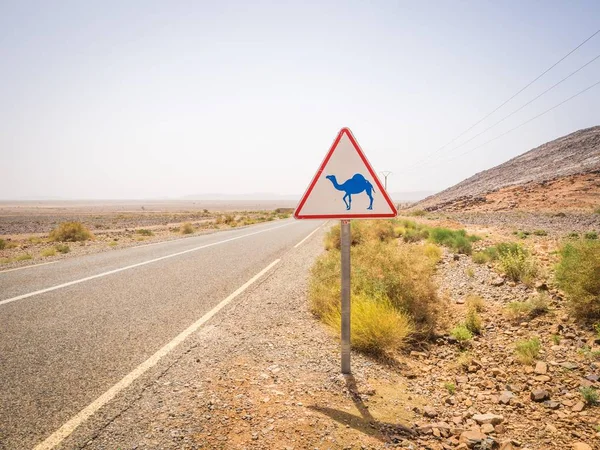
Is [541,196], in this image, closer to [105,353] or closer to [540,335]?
[540,335]

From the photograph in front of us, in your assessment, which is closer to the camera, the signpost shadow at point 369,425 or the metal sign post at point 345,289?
the signpost shadow at point 369,425

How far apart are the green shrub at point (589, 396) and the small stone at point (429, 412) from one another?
1.28 m

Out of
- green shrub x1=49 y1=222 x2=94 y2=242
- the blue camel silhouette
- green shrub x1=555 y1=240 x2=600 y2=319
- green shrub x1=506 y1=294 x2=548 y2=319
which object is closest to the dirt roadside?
green shrub x1=506 y1=294 x2=548 y2=319

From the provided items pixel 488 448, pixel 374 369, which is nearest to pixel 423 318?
pixel 374 369

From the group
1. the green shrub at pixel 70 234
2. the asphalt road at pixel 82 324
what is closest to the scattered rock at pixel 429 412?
the asphalt road at pixel 82 324

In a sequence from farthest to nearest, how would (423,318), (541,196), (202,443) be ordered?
(541,196)
(423,318)
(202,443)

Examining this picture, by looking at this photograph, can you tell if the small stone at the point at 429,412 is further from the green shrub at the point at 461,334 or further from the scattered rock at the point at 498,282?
the scattered rock at the point at 498,282

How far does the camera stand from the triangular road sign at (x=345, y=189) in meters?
2.90

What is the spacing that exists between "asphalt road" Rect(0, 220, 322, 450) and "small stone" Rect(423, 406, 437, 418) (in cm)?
270

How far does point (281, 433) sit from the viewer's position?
2.28 m

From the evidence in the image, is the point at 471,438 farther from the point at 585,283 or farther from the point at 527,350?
the point at 585,283

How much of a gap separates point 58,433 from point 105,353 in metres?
1.30

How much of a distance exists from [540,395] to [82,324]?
5185 mm

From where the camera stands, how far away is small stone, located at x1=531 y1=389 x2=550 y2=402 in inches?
113
